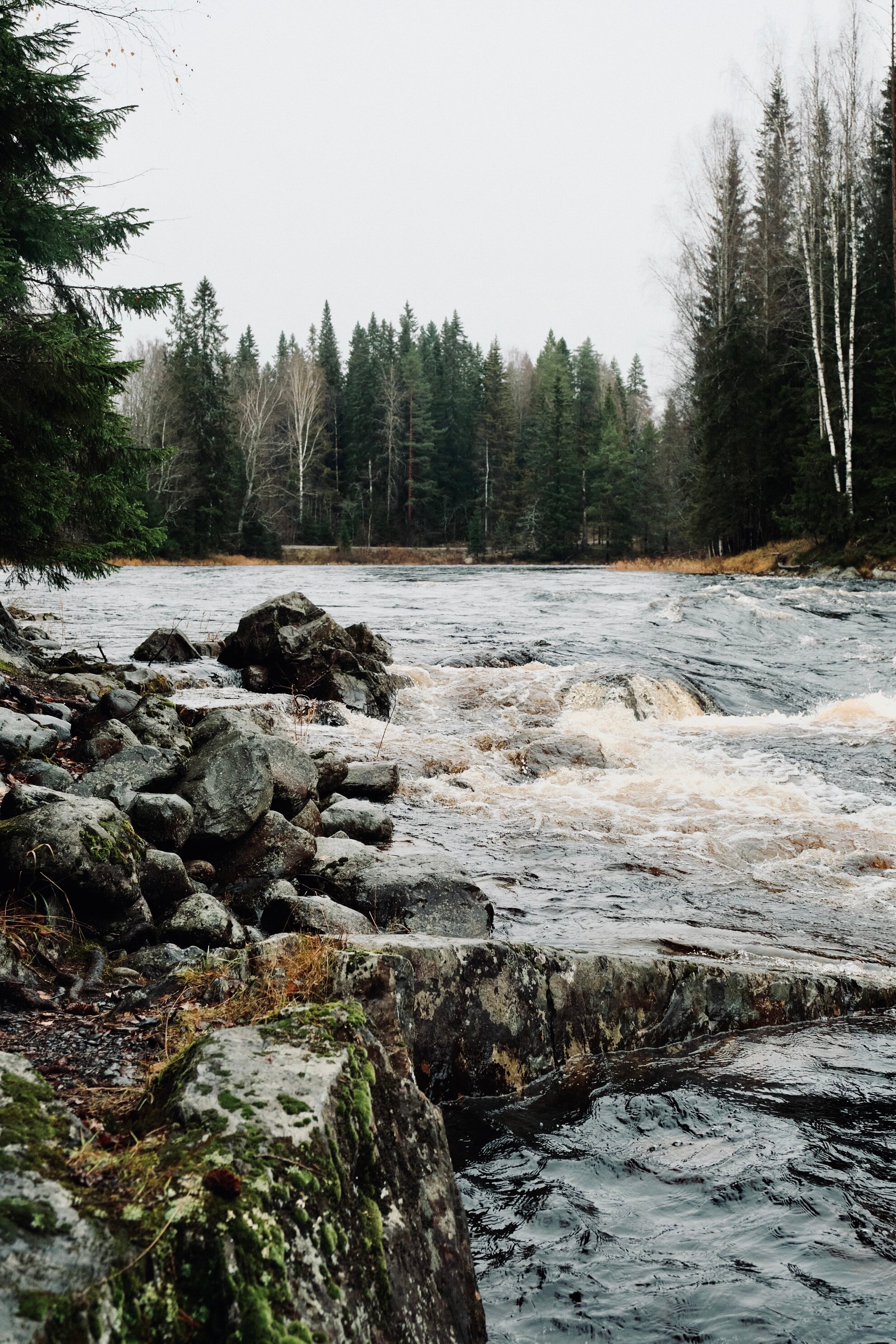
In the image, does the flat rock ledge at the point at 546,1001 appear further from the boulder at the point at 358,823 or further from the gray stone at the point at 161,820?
the boulder at the point at 358,823

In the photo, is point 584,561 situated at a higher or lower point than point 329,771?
higher

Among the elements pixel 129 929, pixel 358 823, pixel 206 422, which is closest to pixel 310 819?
pixel 358 823

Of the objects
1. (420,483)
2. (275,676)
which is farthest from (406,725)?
(420,483)

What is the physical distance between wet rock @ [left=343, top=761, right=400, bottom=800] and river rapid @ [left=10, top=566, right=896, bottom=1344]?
9.2 inches

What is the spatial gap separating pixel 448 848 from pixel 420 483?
59536mm

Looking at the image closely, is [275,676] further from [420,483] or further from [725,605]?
[420,483]

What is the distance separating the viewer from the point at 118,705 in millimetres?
7113

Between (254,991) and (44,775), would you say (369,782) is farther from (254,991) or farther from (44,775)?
(254,991)

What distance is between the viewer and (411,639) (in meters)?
15.4

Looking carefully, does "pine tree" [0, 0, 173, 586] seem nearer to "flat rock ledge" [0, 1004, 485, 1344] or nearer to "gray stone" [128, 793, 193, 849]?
"gray stone" [128, 793, 193, 849]

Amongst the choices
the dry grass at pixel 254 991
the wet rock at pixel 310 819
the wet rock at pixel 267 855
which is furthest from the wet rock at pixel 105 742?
the dry grass at pixel 254 991

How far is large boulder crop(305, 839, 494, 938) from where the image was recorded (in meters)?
4.82

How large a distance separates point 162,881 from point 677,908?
311 cm

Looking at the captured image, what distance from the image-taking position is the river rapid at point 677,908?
8.28 ft
